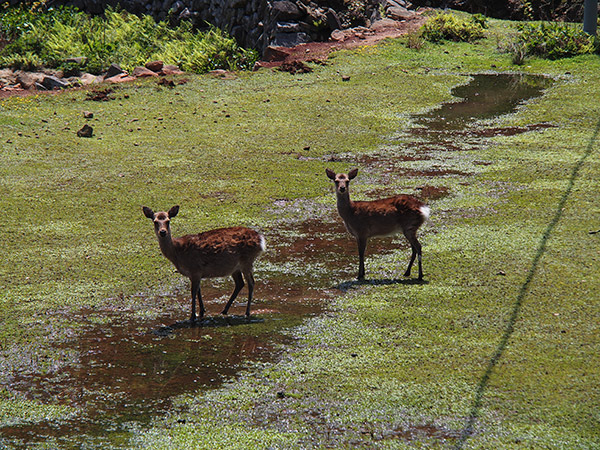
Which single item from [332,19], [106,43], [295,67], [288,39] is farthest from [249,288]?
[106,43]

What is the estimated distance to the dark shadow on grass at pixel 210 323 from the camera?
8914 mm

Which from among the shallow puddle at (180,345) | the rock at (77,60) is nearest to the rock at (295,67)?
the rock at (77,60)

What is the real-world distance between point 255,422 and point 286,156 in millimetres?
10483

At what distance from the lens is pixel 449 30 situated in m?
27.5

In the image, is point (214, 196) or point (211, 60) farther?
point (211, 60)

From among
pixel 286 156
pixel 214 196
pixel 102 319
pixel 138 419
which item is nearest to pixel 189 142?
pixel 286 156

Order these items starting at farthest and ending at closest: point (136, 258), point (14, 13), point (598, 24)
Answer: point (14, 13) < point (598, 24) < point (136, 258)

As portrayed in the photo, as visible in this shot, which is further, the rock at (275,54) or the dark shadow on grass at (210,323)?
the rock at (275,54)

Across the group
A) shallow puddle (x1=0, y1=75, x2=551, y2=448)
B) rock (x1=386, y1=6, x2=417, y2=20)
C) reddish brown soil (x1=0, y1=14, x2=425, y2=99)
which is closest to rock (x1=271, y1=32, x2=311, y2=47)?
reddish brown soil (x1=0, y1=14, x2=425, y2=99)

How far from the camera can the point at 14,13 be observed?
3228 cm

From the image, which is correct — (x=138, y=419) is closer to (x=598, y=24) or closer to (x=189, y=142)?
(x=189, y=142)

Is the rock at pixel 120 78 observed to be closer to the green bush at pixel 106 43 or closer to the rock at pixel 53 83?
the rock at pixel 53 83

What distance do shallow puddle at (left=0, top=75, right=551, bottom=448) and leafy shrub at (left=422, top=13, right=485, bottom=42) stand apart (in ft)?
53.7

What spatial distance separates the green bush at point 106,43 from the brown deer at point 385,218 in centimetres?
1481
